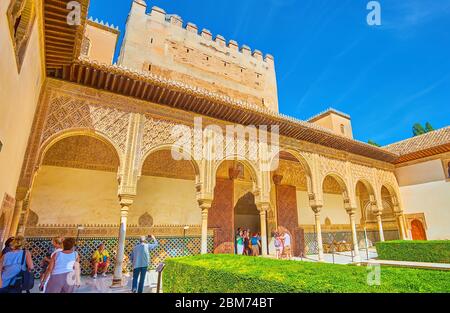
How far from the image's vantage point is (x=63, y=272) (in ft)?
11.0

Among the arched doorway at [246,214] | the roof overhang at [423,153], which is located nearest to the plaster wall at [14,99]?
the arched doorway at [246,214]

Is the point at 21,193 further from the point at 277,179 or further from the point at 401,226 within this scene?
the point at 401,226

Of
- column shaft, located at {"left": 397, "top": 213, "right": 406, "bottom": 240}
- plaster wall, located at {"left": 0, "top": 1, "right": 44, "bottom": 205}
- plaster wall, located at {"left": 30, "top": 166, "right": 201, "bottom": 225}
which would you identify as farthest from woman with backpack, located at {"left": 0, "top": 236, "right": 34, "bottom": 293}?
column shaft, located at {"left": 397, "top": 213, "right": 406, "bottom": 240}

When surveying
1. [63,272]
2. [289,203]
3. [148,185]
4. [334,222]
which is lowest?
[63,272]

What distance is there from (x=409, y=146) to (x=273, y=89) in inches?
324

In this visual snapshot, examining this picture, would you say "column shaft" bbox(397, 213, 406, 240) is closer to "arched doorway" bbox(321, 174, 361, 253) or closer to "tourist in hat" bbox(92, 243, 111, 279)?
"arched doorway" bbox(321, 174, 361, 253)

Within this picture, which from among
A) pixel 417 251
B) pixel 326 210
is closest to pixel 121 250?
pixel 417 251

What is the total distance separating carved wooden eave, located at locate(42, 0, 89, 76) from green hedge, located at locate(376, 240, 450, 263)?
473 inches

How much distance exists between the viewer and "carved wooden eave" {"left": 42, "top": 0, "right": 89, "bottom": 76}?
4332mm

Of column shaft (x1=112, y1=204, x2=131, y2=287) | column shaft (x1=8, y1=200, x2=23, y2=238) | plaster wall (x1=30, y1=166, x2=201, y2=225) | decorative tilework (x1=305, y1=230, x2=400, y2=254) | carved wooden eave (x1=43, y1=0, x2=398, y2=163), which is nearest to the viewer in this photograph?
carved wooden eave (x1=43, y1=0, x2=398, y2=163)

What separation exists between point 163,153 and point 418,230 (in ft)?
44.3

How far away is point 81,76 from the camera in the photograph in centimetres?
641

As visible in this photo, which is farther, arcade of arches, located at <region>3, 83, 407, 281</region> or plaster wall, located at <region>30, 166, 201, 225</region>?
plaster wall, located at <region>30, 166, 201, 225</region>
